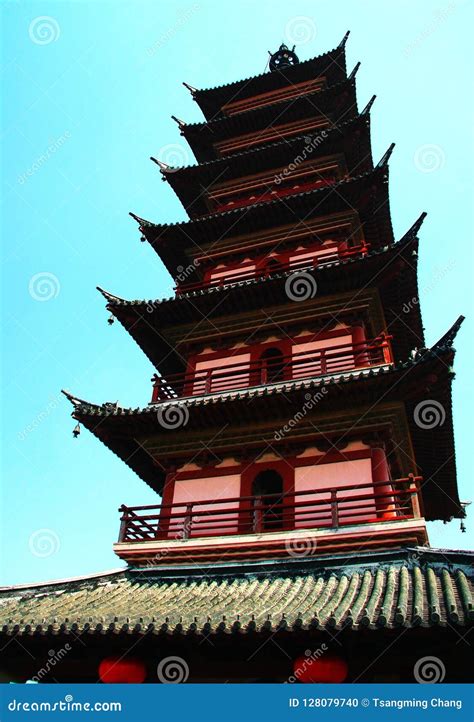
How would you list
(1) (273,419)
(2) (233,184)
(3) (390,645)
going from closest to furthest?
(3) (390,645)
(1) (273,419)
(2) (233,184)

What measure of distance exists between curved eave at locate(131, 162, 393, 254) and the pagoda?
0.06m

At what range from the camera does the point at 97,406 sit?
48.7 feet

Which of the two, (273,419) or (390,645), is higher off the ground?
(273,419)

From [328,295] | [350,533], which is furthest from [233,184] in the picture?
[350,533]

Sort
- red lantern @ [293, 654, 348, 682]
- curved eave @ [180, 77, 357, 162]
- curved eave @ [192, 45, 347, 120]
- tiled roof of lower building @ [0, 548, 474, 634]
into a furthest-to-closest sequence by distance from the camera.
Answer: curved eave @ [192, 45, 347, 120] < curved eave @ [180, 77, 357, 162] < red lantern @ [293, 654, 348, 682] < tiled roof of lower building @ [0, 548, 474, 634]

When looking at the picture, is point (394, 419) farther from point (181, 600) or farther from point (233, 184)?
point (233, 184)

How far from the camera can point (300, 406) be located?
→ 14141 mm

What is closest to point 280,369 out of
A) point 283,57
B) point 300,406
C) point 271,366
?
point 271,366

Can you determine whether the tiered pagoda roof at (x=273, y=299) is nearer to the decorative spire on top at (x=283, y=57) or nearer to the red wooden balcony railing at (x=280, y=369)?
the red wooden balcony railing at (x=280, y=369)

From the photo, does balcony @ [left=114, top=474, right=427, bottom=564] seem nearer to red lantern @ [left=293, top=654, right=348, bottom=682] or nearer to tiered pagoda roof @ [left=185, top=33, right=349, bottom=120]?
red lantern @ [left=293, top=654, right=348, bottom=682]

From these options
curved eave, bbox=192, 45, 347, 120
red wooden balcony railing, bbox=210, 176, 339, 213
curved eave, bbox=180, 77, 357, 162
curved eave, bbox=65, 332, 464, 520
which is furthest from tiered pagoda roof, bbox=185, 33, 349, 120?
curved eave, bbox=65, 332, 464, 520

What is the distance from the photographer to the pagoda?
9250 mm

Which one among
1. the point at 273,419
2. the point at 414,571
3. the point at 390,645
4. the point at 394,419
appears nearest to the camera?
the point at 390,645
